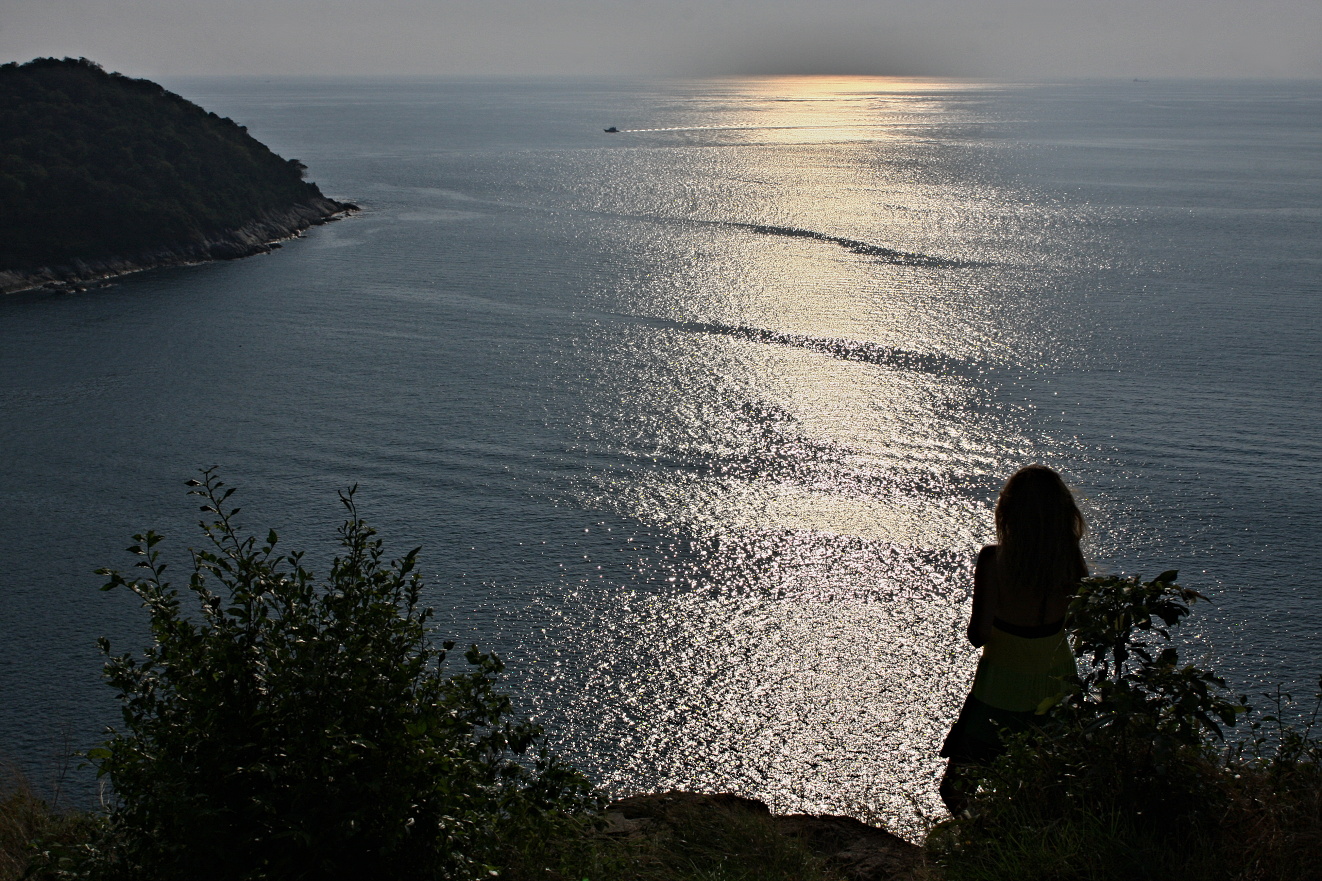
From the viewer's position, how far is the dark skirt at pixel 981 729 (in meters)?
6.20

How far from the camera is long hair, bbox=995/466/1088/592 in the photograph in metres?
5.61

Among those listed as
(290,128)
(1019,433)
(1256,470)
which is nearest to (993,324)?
(1019,433)

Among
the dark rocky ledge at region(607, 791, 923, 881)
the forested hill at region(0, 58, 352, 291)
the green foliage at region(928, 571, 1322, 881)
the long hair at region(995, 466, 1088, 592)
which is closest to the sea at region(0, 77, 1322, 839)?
the dark rocky ledge at region(607, 791, 923, 881)

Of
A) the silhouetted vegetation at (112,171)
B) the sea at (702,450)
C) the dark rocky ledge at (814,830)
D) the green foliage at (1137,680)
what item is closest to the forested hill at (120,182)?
the silhouetted vegetation at (112,171)

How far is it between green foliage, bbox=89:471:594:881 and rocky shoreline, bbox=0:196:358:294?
2230 inches

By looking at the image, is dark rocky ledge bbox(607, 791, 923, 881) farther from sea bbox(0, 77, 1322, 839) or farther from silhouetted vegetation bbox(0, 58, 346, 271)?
silhouetted vegetation bbox(0, 58, 346, 271)

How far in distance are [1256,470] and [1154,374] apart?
27.3 ft

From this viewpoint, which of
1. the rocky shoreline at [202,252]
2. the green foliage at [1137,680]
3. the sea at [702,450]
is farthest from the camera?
the rocky shoreline at [202,252]

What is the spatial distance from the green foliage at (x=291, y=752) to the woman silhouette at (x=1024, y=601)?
3.00 m

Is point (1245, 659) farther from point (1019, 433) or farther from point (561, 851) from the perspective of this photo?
point (561, 851)

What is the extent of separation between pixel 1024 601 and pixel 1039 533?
44cm

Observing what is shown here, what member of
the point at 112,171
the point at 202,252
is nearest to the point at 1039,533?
the point at 202,252

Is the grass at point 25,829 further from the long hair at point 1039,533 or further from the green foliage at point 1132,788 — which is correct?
the long hair at point 1039,533

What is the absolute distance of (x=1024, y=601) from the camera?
5832 mm
